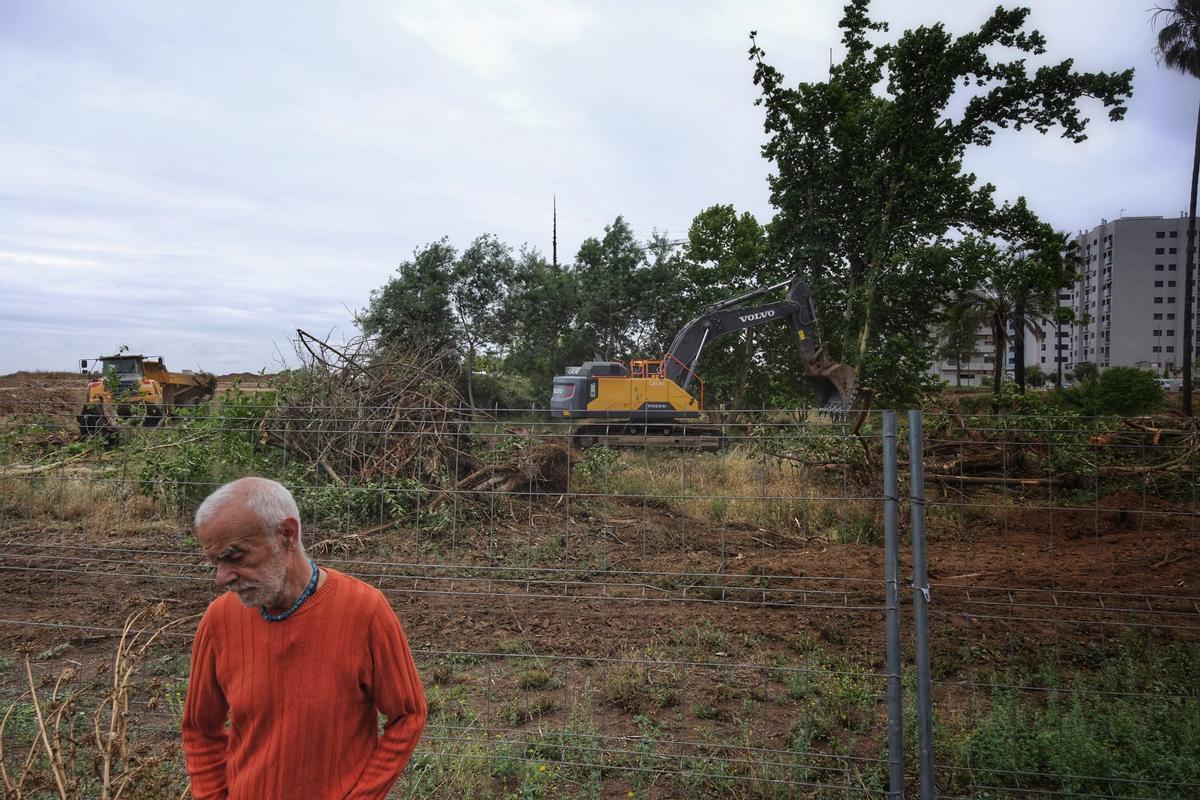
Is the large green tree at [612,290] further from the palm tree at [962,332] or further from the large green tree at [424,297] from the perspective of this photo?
the palm tree at [962,332]

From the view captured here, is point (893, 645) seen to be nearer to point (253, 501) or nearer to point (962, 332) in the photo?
point (253, 501)

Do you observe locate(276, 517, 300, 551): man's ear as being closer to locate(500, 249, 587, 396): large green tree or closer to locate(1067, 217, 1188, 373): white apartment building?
locate(500, 249, 587, 396): large green tree

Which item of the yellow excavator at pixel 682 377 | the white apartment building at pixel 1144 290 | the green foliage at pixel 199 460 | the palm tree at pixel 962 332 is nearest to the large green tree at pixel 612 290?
the yellow excavator at pixel 682 377

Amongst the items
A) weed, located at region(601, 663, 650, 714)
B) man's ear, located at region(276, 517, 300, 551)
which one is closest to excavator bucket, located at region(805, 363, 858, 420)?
weed, located at region(601, 663, 650, 714)

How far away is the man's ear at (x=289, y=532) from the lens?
85.5 inches

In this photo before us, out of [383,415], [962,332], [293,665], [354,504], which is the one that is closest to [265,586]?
[293,665]

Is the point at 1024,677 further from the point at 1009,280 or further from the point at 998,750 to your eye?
the point at 1009,280

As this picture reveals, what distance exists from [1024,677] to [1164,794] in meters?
1.40

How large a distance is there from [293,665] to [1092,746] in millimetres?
3668

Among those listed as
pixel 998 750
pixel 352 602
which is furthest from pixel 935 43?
pixel 352 602

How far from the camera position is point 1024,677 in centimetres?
512

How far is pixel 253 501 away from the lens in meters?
2.12

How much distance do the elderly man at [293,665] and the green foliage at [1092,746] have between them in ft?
9.04

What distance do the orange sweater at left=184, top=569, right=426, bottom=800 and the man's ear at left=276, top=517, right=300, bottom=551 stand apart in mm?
150
